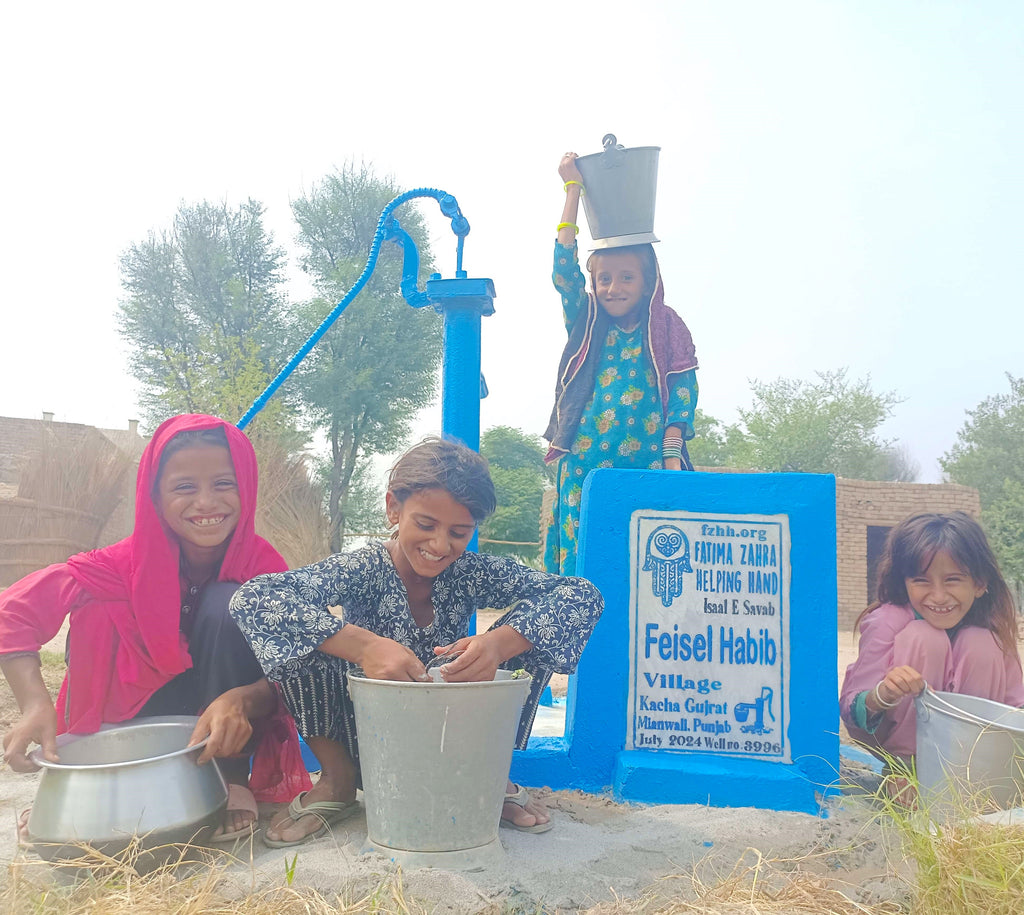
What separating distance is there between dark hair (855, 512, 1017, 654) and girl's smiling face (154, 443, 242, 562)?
2.03 meters

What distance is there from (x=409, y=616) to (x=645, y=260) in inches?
78.6

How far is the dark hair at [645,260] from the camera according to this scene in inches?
131

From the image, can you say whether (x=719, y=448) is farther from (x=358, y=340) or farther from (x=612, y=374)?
(x=612, y=374)

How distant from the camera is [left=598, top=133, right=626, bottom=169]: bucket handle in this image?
326 cm

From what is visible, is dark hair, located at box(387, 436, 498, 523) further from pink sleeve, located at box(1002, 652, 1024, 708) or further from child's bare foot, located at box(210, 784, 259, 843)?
pink sleeve, located at box(1002, 652, 1024, 708)

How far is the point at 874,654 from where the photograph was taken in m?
2.45

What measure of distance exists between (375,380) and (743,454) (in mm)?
14774

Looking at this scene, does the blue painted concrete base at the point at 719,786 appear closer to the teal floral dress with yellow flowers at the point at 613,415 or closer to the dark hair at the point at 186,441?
the teal floral dress with yellow flowers at the point at 613,415

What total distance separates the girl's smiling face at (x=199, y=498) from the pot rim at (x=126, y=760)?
442mm

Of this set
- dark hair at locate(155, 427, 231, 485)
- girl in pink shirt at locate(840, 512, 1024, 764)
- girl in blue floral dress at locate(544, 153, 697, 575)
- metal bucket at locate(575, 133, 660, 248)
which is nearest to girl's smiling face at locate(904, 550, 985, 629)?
girl in pink shirt at locate(840, 512, 1024, 764)

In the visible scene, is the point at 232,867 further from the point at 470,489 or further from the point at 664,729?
the point at 664,729

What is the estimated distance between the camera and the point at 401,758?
1628mm

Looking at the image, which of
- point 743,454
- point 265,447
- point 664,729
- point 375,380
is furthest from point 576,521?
point 743,454

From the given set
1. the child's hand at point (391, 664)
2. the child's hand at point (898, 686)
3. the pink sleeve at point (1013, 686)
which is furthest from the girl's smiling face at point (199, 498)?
the pink sleeve at point (1013, 686)
